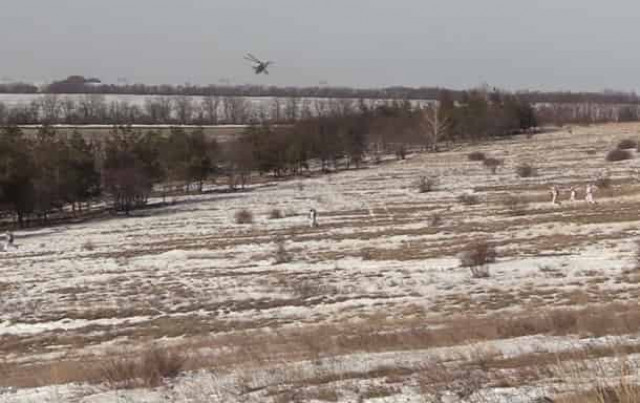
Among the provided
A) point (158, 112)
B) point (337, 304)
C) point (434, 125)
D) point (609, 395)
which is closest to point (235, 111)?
point (158, 112)

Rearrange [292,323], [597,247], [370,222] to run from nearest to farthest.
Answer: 1. [292,323]
2. [597,247]
3. [370,222]

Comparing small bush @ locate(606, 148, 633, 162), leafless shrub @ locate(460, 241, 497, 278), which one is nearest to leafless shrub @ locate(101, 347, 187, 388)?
leafless shrub @ locate(460, 241, 497, 278)

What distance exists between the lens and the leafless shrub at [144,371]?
1074 cm

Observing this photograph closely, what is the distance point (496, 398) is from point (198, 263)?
22134 millimetres

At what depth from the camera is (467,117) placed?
389ft

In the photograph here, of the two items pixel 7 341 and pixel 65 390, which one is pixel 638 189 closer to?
pixel 7 341

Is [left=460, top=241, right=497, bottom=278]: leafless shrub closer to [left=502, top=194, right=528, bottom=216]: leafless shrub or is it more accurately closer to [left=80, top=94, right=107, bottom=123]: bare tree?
[left=502, top=194, right=528, bottom=216]: leafless shrub

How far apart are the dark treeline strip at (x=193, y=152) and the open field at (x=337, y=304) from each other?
18.4 feet

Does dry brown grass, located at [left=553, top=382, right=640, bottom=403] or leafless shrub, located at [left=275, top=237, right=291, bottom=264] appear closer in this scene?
dry brown grass, located at [left=553, top=382, right=640, bottom=403]

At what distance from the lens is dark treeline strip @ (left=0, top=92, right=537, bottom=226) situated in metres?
53.8

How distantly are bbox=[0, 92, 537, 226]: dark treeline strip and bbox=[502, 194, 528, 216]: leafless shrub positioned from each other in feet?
88.7

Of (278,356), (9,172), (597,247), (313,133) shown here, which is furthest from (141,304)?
(313,133)

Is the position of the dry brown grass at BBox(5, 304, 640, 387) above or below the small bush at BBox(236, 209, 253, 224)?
above

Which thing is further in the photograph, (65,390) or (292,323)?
(292,323)
